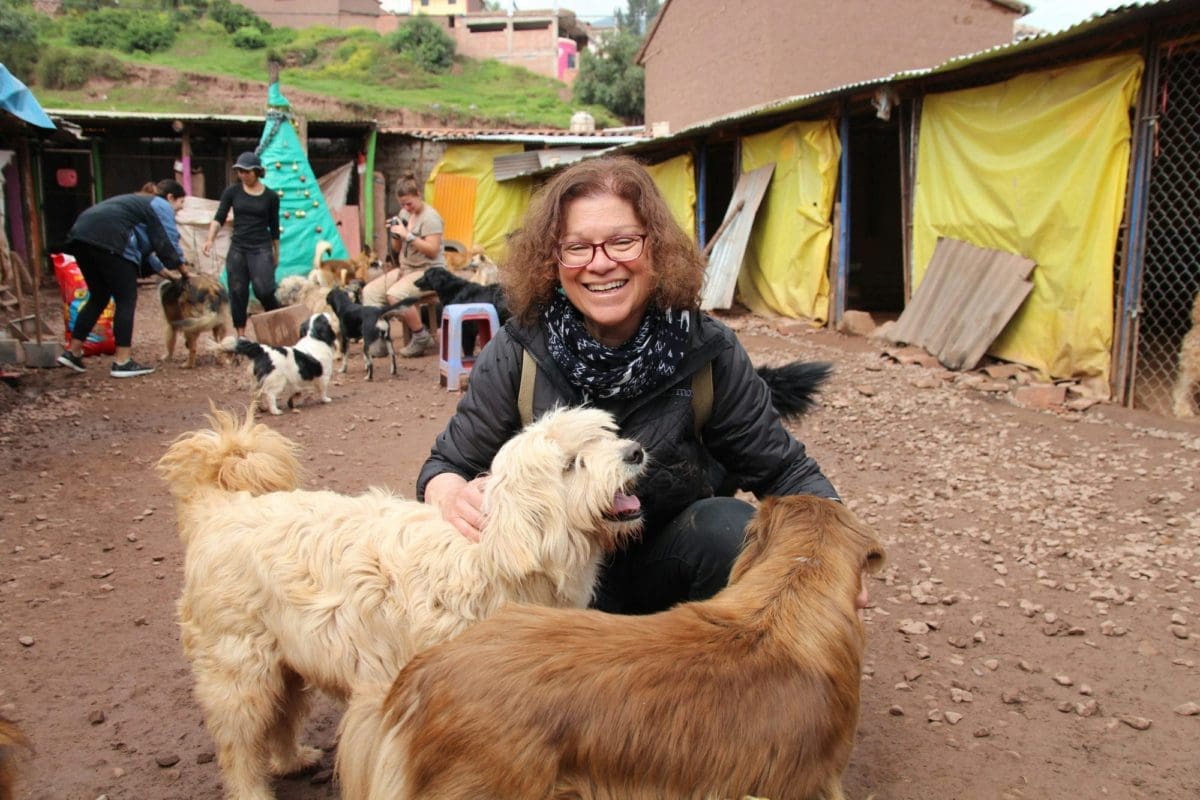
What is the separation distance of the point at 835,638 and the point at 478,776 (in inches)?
31.7

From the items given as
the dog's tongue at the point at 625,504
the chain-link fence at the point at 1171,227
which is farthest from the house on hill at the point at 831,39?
the dog's tongue at the point at 625,504

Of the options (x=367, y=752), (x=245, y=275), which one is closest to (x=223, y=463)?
(x=367, y=752)

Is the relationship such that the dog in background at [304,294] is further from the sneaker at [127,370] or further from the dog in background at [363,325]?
the sneaker at [127,370]

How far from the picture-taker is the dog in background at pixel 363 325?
10.6 meters

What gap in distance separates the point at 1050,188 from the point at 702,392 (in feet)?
23.4

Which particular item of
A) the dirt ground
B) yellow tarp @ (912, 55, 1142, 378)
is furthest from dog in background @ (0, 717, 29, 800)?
yellow tarp @ (912, 55, 1142, 378)

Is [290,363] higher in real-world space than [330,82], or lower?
lower

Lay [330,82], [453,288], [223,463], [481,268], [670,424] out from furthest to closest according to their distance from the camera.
Answer: [330,82], [481,268], [453,288], [223,463], [670,424]

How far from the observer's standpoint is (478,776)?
1.58 m

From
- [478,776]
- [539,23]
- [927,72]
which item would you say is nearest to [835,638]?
[478,776]

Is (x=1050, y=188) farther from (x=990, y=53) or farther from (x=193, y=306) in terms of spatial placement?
(x=193, y=306)

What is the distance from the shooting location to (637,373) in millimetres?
2562

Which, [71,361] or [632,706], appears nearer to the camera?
[632,706]

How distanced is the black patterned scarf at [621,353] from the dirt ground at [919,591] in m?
1.15
